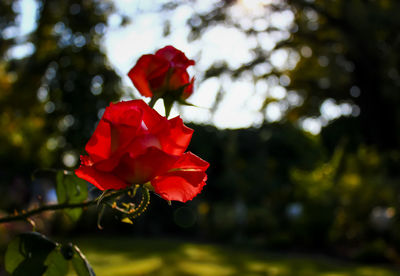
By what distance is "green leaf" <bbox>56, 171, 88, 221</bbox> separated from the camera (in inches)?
28.0

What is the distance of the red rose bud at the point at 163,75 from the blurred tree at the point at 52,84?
21.4 ft

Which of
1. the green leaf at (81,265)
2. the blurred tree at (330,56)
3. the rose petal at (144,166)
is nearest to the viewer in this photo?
the rose petal at (144,166)

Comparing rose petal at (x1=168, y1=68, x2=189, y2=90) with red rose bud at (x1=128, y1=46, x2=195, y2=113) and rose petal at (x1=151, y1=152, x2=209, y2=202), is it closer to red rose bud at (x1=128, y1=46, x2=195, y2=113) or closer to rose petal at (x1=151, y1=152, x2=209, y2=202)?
red rose bud at (x1=128, y1=46, x2=195, y2=113)

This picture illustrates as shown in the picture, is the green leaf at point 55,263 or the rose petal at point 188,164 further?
the green leaf at point 55,263

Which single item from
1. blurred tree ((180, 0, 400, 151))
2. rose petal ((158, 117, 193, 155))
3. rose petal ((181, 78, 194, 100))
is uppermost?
blurred tree ((180, 0, 400, 151))

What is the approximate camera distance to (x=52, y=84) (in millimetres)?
8836

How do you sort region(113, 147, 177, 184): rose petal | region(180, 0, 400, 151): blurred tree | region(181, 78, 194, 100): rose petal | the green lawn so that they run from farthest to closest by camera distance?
region(180, 0, 400, 151): blurred tree → the green lawn → region(181, 78, 194, 100): rose petal → region(113, 147, 177, 184): rose petal

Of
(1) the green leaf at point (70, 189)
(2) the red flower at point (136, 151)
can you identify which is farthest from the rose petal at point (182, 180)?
(1) the green leaf at point (70, 189)

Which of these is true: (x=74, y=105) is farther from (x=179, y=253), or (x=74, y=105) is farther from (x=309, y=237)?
(x=309, y=237)

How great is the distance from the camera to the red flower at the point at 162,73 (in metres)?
0.61

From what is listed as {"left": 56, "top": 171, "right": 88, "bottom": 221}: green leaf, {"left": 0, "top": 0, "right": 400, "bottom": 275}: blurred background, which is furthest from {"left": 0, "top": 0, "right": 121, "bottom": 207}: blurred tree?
{"left": 56, "top": 171, "right": 88, "bottom": 221}: green leaf

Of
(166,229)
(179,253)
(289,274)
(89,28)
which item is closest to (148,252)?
(179,253)

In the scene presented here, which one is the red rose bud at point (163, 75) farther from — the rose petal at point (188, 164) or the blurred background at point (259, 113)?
the blurred background at point (259, 113)

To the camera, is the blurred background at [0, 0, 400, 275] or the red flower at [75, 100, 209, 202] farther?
the blurred background at [0, 0, 400, 275]
